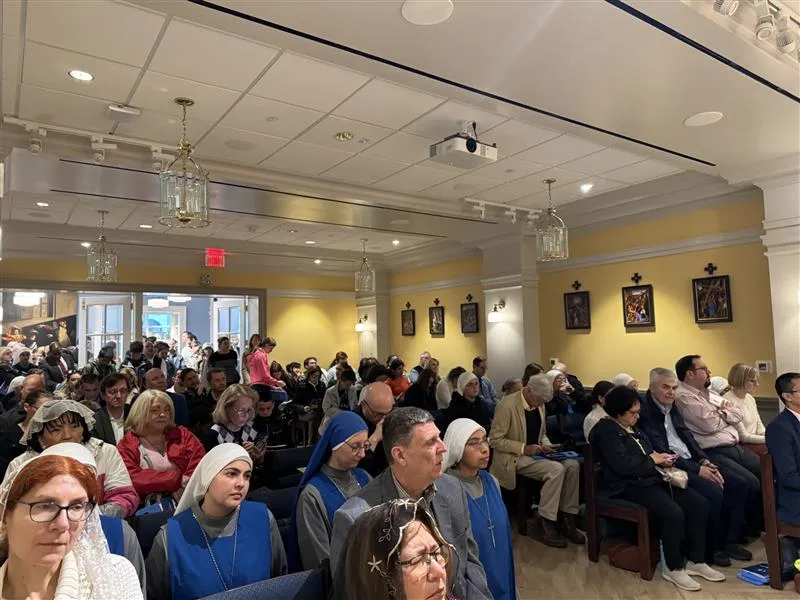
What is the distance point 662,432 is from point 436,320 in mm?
6860

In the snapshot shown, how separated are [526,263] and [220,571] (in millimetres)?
7298

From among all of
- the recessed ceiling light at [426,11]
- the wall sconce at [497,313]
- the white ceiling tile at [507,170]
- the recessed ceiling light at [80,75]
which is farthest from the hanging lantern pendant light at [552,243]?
the recessed ceiling light at [80,75]

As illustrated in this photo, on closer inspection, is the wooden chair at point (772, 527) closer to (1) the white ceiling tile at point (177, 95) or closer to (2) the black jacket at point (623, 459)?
(2) the black jacket at point (623, 459)

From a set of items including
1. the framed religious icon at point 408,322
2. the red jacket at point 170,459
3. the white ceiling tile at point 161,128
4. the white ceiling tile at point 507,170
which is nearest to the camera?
the red jacket at point 170,459

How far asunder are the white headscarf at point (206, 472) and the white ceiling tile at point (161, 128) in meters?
3.17

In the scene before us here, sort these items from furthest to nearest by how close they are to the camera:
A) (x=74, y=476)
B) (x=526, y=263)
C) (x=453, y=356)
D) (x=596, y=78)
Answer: (x=453, y=356) < (x=526, y=263) < (x=596, y=78) < (x=74, y=476)

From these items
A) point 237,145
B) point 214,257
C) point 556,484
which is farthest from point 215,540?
point 214,257

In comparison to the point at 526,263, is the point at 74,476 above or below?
below

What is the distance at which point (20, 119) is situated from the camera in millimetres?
4281

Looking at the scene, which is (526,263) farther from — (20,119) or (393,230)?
(20,119)

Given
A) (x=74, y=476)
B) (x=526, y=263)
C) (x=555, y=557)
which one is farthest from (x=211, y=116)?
(x=526, y=263)

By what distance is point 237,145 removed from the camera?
500cm

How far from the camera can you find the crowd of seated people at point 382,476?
1.52 meters

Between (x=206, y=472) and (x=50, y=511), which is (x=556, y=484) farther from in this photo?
(x=50, y=511)
